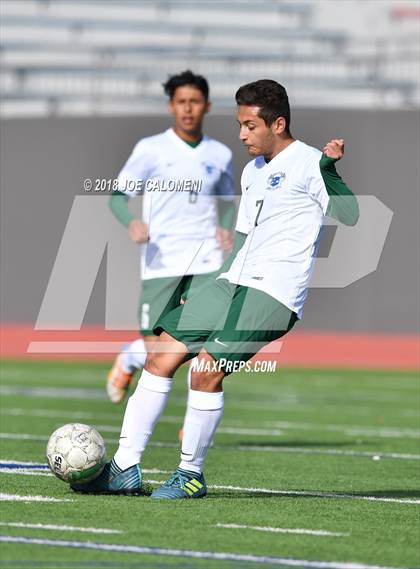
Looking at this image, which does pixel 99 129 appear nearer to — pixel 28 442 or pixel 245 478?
pixel 28 442

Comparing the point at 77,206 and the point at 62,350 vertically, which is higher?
the point at 77,206

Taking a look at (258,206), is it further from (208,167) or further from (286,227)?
(208,167)

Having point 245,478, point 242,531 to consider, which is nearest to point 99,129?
point 245,478

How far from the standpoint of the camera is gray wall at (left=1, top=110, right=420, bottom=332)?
19672 mm

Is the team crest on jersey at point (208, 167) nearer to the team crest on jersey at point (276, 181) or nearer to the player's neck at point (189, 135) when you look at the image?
the player's neck at point (189, 135)

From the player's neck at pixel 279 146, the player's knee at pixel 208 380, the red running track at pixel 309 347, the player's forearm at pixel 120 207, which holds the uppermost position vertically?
the player's neck at pixel 279 146

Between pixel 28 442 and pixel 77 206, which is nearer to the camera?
pixel 28 442

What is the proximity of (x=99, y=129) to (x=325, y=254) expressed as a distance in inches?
178

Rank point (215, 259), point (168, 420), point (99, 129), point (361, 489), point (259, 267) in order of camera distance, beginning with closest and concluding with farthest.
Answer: point (259, 267), point (361, 489), point (215, 259), point (168, 420), point (99, 129)

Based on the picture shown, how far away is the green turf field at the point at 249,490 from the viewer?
4.97 m

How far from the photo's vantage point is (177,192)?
366 inches

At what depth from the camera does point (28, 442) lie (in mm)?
9469

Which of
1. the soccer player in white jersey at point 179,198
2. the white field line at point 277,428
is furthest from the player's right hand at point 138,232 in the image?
the white field line at point 277,428

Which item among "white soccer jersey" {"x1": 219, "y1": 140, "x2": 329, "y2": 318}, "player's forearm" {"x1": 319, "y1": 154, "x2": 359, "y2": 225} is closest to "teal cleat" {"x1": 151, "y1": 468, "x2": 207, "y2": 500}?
"white soccer jersey" {"x1": 219, "y1": 140, "x2": 329, "y2": 318}
